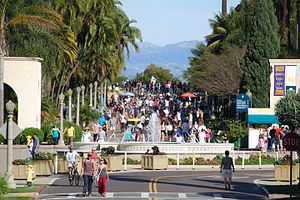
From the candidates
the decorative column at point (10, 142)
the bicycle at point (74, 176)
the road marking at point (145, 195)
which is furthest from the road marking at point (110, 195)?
the decorative column at point (10, 142)

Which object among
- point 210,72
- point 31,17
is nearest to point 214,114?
point 210,72

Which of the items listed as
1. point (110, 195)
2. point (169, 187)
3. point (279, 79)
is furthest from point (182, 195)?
point (279, 79)

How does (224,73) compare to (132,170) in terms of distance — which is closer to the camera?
(132,170)

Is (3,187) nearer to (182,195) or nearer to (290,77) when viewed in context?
(182,195)

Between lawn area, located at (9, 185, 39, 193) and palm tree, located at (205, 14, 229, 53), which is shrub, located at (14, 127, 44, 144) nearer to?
lawn area, located at (9, 185, 39, 193)

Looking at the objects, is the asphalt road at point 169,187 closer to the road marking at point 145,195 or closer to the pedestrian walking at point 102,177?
the road marking at point 145,195

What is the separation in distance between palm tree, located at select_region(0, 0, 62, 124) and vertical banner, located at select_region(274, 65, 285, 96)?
60.6 feet

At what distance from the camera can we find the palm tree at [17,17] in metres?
45.7

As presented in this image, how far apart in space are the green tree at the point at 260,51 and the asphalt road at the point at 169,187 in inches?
1008

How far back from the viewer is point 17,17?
45.4 m

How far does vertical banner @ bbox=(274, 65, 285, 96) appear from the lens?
63.8 metres

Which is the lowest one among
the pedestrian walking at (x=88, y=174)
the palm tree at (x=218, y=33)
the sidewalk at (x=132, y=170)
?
the sidewalk at (x=132, y=170)

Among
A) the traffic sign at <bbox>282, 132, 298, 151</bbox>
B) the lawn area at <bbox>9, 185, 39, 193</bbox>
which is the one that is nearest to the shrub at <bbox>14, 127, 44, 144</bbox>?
the lawn area at <bbox>9, 185, 39, 193</bbox>

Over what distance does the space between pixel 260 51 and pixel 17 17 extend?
30831 mm
